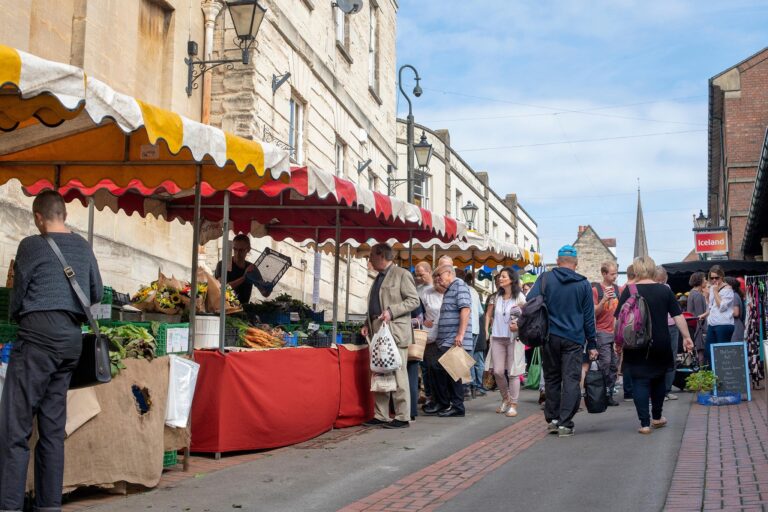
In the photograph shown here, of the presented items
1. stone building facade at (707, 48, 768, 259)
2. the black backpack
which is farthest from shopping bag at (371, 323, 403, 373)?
stone building facade at (707, 48, 768, 259)

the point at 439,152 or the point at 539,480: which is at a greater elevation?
the point at 439,152

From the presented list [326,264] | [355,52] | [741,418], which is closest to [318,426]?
[741,418]

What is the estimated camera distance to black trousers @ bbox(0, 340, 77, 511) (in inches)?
212

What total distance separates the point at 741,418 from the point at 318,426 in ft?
15.5

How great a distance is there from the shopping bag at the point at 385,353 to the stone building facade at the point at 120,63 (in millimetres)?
4186

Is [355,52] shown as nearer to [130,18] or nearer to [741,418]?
[130,18]

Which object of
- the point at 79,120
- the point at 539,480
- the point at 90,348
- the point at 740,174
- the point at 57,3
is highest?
the point at 740,174

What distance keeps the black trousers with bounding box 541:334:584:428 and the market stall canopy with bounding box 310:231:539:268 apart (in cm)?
641

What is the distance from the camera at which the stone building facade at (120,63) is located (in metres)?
10.9

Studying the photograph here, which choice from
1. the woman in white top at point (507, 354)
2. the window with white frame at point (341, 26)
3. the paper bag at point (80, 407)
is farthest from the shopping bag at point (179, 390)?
the window with white frame at point (341, 26)

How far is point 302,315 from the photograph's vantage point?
11109mm

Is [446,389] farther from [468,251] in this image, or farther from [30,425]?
[30,425]

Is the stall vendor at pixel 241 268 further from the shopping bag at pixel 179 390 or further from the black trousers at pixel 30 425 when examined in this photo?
the black trousers at pixel 30 425

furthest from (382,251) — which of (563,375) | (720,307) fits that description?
(720,307)
